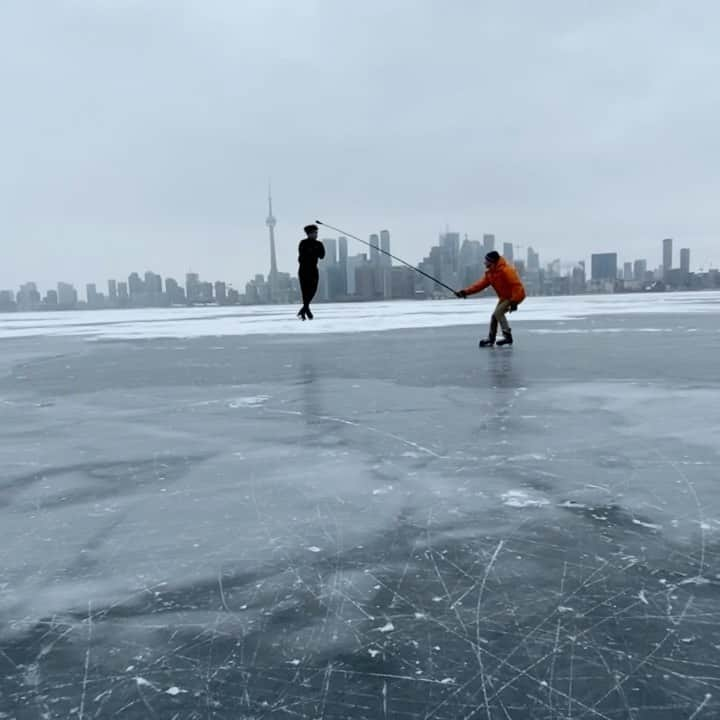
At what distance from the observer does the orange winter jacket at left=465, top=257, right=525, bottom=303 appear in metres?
12.6

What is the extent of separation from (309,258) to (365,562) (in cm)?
1231

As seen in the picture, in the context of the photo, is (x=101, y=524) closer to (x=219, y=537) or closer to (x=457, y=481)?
(x=219, y=537)

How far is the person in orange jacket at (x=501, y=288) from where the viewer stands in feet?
41.2

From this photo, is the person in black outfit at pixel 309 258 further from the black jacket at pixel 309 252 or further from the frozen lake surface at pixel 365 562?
the frozen lake surface at pixel 365 562

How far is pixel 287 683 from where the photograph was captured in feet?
6.88

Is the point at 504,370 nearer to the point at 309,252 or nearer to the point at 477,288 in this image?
the point at 477,288

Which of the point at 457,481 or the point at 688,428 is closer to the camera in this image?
the point at 457,481

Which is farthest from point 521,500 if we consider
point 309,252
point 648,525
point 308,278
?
point 308,278

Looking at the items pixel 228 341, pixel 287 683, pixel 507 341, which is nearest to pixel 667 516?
pixel 287 683

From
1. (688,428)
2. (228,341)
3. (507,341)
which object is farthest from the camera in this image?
(228,341)

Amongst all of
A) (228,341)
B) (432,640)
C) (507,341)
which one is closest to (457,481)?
(432,640)

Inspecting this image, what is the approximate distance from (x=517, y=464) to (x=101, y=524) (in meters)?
2.62

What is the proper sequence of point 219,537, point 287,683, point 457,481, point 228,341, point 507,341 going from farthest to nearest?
point 228,341
point 507,341
point 457,481
point 219,537
point 287,683

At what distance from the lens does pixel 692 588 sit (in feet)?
8.61
